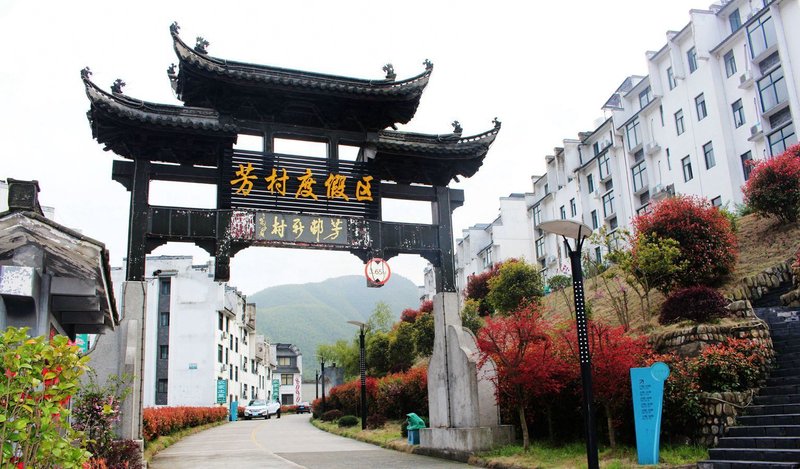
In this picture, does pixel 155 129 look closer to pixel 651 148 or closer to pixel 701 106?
pixel 701 106

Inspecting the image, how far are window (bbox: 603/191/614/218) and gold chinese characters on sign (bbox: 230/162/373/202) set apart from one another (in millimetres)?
29435

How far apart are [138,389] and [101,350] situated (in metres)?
1.06

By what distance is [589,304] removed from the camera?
21.5m

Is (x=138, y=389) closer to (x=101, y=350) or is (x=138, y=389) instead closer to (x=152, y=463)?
(x=101, y=350)

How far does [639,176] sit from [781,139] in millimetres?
10677

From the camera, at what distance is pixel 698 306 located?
13703 millimetres

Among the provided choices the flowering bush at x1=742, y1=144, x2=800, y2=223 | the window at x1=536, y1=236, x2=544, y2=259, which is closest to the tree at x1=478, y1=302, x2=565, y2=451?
the flowering bush at x1=742, y1=144, x2=800, y2=223

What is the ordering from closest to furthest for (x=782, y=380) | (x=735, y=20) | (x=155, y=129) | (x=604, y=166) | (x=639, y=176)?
1. (x=782, y=380)
2. (x=155, y=129)
3. (x=735, y=20)
4. (x=639, y=176)
5. (x=604, y=166)

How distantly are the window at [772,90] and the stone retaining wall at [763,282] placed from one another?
15327 mm

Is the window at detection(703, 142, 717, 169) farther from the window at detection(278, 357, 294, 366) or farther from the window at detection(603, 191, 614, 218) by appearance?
the window at detection(278, 357, 294, 366)

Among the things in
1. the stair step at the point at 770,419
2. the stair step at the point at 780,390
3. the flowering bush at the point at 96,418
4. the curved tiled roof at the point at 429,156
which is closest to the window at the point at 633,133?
the curved tiled roof at the point at 429,156

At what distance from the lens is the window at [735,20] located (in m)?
32.7

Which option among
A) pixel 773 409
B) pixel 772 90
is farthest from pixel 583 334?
pixel 772 90

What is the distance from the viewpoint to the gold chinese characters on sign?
46.7 ft
